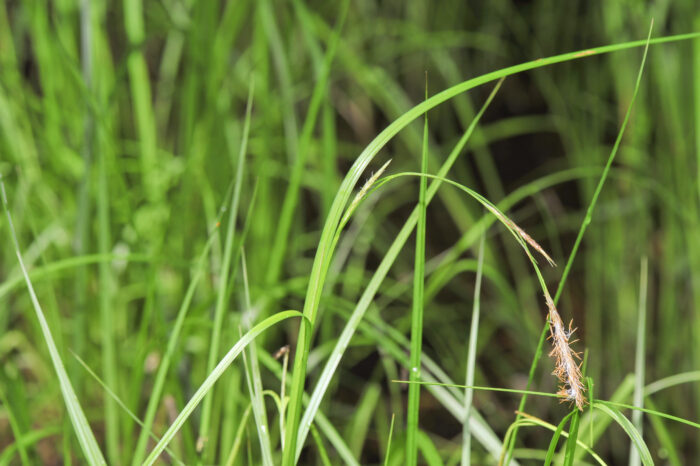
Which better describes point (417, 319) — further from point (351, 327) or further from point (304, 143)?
point (304, 143)

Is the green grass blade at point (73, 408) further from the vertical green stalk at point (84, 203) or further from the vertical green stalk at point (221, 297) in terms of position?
the vertical green stalk at point (84, 203)

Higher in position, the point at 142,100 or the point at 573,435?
the point at 142,100

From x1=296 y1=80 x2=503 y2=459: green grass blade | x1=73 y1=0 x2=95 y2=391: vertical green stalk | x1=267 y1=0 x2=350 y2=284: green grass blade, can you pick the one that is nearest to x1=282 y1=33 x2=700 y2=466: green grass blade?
x1=296 y1=80 x2=503 y2=459: green grass blade

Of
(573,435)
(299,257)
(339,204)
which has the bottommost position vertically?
(299,257)

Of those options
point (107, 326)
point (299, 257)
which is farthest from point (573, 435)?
point (299, 257)

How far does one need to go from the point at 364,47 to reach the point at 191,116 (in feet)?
2.29

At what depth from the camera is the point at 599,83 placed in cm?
106

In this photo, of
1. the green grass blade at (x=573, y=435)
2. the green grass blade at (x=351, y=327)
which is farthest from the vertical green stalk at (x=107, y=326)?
the green grass blade at (x=573, y=435)

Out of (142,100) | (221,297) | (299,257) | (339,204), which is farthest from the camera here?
(299,257)

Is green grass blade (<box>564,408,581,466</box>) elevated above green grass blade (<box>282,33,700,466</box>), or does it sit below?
below

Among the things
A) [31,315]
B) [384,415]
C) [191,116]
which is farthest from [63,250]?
[384,415]

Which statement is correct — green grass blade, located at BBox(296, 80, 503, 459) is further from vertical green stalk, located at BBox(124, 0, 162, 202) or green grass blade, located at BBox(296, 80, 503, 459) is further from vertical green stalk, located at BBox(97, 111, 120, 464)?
vertical green stalk, located at BBox(124, 0, 162, 202)

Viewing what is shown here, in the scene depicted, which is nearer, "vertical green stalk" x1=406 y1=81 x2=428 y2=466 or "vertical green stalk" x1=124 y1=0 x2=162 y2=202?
"vertical green stalk" x1=406 y1=81 x2=428 y2=466

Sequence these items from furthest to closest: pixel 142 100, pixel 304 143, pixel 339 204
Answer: pixel 142 100
pixel 304 143
pixel 339 204
